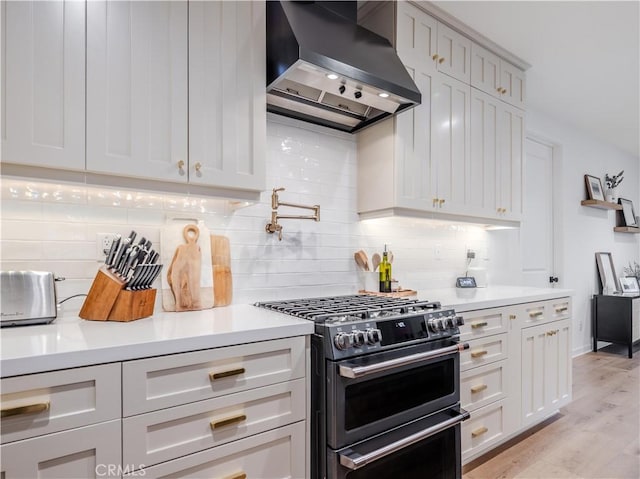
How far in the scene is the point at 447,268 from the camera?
122 inches

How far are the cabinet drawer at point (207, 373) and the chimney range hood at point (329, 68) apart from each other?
4.09 ft

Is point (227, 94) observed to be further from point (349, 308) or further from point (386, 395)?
point (386, 395)

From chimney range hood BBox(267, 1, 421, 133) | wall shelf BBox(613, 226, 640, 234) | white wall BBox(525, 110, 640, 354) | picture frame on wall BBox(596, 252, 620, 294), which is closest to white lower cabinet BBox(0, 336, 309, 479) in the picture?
chimney range hood BBox(267, 1, 421, 133)

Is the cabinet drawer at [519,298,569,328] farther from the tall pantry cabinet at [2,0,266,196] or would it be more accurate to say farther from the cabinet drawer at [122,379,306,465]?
the tall pantry cabinet at [2,0,266,196]

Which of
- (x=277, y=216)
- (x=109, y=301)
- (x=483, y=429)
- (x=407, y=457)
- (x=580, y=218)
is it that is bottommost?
(x=483, y=429)

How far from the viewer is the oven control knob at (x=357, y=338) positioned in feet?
5.07

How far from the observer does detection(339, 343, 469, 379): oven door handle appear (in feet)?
4.90

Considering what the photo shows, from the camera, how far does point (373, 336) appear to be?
5.26 feet

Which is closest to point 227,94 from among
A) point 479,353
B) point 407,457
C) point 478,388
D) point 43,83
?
point 43,83

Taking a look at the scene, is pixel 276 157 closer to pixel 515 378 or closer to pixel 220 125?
pixel 220 125

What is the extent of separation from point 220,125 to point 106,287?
827 millimetres

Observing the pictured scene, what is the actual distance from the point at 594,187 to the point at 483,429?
4046 millimetres

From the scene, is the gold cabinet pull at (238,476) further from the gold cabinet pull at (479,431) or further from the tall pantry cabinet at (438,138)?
the tall pantry cabinet at (438,138)

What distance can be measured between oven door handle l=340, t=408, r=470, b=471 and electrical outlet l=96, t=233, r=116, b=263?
1327 mm
